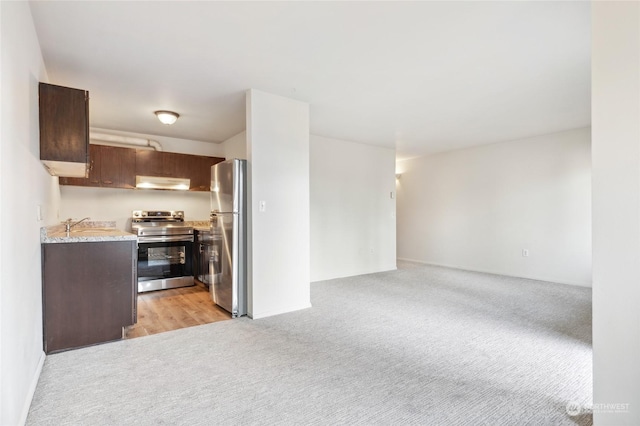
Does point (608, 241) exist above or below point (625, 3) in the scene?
below

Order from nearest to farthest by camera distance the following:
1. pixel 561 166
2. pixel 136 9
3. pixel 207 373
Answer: pixel 136 9
pixel 207 373
pixel 561 166

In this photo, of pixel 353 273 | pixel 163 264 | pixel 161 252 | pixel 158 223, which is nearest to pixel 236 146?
pixel 158 223

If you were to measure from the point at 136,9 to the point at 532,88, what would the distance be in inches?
150

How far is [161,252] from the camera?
4848mm

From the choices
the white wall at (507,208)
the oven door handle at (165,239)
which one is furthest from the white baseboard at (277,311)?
the white wall at (507,208)

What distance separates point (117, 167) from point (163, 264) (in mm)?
1658

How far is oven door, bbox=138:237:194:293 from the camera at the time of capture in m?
4.67

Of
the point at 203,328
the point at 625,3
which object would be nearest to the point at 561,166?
the point at 625,3

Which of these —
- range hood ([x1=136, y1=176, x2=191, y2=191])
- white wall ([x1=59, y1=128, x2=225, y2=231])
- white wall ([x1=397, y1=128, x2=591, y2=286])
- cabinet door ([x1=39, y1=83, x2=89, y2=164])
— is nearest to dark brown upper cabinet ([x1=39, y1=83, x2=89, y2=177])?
cabinet door ([x1=39, y1=83, x2=89, y2=164])

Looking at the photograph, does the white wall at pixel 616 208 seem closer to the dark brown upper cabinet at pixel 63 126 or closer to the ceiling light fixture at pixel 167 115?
the dark brown upper cabinet at pixel 63 126

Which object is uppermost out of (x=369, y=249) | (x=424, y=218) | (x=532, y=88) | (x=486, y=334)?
(x=532, y=88)

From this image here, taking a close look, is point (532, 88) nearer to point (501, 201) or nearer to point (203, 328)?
point (501, 201)

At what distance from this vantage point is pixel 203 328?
10.4 ft

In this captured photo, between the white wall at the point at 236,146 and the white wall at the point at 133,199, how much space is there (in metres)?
0.29
